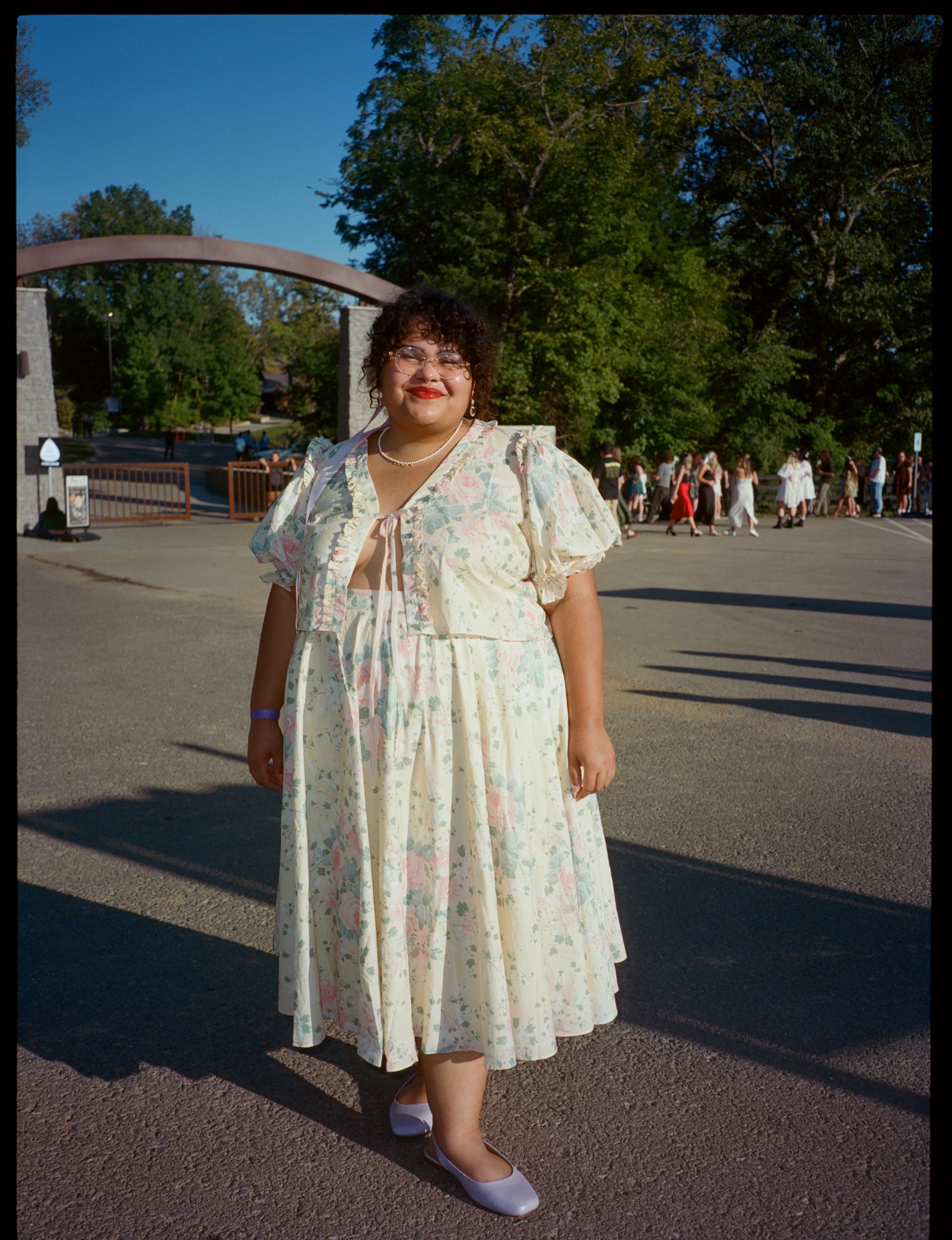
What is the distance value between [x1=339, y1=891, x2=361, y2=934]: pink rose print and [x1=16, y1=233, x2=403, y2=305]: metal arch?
1578 centimetres

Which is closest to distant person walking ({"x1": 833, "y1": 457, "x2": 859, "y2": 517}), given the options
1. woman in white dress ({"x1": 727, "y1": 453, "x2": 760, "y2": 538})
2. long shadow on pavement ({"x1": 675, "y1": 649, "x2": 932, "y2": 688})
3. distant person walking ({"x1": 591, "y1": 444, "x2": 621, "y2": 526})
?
woman in white dress ({"x1": 727, "y1": 453, "x2": 760, "y2": 538})

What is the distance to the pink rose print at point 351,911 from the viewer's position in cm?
247

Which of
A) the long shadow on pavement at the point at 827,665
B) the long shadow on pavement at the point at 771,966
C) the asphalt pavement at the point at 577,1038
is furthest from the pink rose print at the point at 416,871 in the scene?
the long shadow on pavement at the point at 827,665

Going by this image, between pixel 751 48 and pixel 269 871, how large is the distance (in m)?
38.4

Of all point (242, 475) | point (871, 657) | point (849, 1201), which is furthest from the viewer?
point (242, 475)

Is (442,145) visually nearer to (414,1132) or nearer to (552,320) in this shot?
(552,320)

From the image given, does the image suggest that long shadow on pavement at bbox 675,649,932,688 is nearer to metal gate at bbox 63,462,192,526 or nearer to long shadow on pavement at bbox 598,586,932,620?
long shadow on pavement at bbox 598,586,932,620

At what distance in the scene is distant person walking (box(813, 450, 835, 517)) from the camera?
31.0 metres

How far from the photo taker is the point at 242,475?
87.8 feet

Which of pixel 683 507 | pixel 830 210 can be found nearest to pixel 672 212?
pixel 830 210

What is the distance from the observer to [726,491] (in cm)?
3178

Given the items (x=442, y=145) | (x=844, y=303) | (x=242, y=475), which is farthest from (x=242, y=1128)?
(x=844, y=303)

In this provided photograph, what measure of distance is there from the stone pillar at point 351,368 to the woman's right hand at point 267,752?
16.8 m

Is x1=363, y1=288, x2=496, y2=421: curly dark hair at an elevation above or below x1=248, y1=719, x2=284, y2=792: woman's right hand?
above
